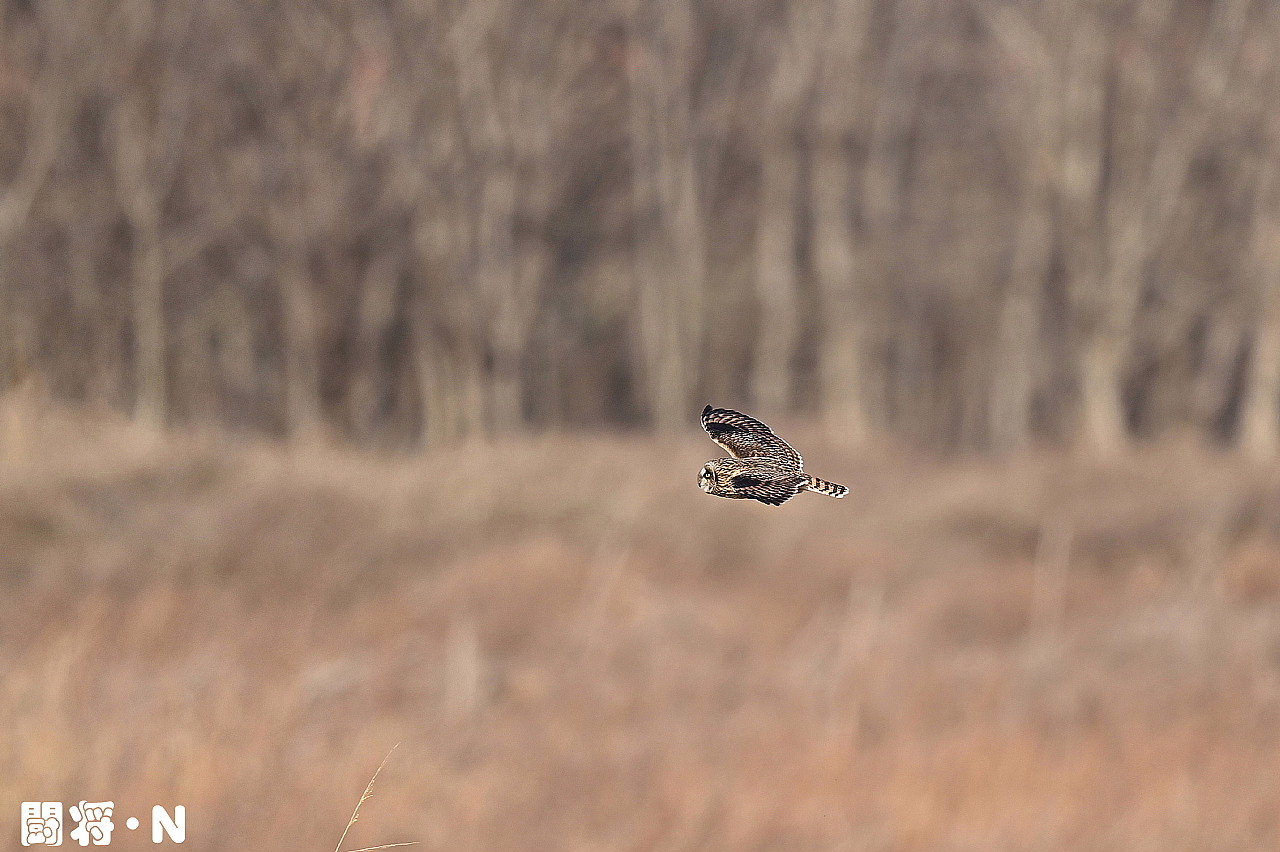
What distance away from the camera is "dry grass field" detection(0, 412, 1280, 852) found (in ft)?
22.6

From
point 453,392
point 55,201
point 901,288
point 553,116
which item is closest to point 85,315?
point 55,201

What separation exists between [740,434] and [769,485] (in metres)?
0.15

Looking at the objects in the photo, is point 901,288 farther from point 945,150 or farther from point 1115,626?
point 1115,626

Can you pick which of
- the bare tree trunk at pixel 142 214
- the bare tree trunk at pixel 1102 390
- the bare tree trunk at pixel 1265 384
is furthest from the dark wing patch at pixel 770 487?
the bare tree trunk at pixel 1265 384

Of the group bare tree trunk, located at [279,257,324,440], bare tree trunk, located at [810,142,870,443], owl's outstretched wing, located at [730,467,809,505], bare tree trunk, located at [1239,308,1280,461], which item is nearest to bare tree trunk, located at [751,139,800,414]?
bare tree trunk, located at [810,142,870,443]

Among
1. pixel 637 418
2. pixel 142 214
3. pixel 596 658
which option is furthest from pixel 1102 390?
pixel 596 658

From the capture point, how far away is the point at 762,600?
11.9m

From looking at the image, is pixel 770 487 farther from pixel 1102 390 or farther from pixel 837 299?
pixel 837 299

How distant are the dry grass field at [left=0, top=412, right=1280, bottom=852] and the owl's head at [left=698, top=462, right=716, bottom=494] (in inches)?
164

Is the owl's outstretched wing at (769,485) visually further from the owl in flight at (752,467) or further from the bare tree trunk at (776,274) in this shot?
the bare tree trunk at (776,274)

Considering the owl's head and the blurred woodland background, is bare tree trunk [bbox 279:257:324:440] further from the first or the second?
the owl's head

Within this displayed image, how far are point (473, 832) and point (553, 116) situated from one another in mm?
15974

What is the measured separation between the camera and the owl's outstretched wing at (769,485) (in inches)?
51.8

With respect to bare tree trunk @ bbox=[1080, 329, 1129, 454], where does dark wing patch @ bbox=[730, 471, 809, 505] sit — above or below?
above
